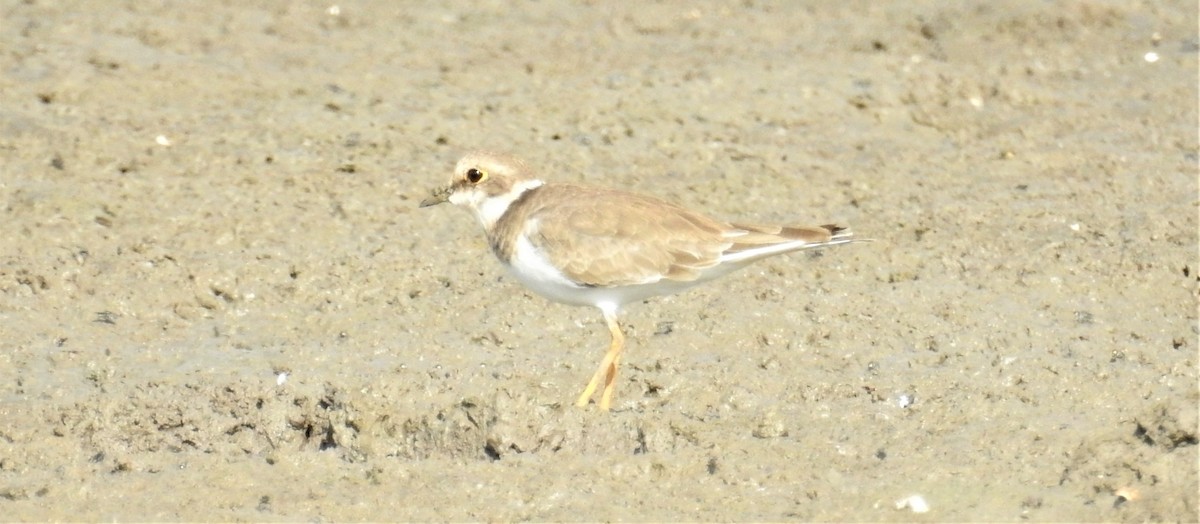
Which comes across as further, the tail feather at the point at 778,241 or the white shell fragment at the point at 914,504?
the tail feather at the point at 778,241

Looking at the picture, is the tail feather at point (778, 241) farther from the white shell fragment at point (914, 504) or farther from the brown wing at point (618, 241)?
the white shell fragment at point (914, 504)

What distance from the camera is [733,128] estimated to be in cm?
945

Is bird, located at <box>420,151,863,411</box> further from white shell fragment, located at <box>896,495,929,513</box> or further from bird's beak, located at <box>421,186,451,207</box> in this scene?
white shell fragment, located at <box>896,495,929,513</box>

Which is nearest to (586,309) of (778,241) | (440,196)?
(440,196)

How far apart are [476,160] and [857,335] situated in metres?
1.77

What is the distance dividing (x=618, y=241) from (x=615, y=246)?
27 mm

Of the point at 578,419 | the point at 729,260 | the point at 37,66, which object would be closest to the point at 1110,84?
the point at 729,260

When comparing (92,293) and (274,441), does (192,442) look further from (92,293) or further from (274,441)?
(92,293)

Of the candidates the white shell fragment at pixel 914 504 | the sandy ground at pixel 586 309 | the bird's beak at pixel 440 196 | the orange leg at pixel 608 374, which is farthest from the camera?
the bird's beak at pixel 440 196

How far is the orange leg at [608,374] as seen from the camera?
19.7ft

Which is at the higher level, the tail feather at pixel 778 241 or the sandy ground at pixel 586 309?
the tail feather at pixel 778 241

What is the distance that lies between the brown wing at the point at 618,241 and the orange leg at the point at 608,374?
0.24m

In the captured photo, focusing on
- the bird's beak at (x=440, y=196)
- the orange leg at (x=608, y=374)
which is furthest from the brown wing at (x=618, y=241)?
the bird's beak at (x=440, y=196)

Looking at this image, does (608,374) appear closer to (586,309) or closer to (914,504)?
(586,309)
